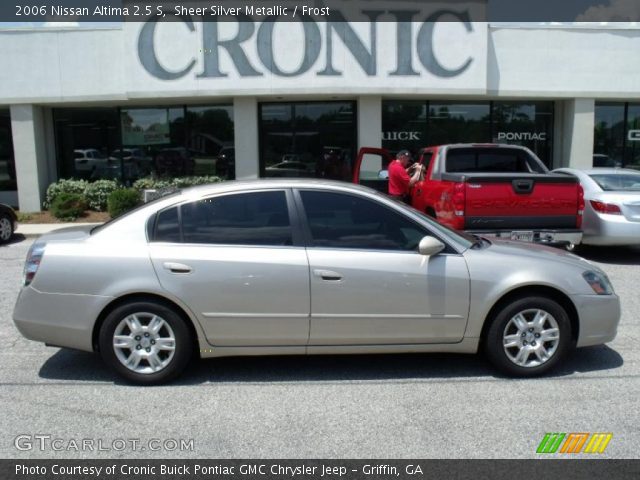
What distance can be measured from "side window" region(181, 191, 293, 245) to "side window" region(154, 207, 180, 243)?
6 cm

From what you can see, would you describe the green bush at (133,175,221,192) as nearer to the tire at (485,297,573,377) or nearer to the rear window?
the rear window

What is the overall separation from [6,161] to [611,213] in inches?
668

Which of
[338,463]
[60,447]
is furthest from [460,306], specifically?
[60,447]

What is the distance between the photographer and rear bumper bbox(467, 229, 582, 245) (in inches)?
311

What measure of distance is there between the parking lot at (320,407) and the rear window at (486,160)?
461 centimetres

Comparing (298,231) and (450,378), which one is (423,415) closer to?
(450,378)

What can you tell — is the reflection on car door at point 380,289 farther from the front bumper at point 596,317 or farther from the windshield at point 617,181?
the windshield at point 617,181

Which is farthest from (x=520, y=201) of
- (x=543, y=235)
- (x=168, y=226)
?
(x=168, y=226)

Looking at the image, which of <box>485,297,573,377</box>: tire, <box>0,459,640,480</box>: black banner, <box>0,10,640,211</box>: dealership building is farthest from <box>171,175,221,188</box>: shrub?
<box>0,459,640,480</box>: black banner

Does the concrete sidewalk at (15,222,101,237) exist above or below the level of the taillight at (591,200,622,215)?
below

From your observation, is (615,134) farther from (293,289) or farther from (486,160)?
(293,289)

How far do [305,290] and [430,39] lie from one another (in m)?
11.7

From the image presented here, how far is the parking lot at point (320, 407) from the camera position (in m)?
3.62

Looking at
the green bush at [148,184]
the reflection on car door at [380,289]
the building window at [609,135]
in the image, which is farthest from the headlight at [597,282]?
the building window at [609,135]
